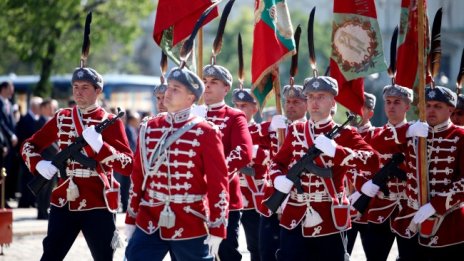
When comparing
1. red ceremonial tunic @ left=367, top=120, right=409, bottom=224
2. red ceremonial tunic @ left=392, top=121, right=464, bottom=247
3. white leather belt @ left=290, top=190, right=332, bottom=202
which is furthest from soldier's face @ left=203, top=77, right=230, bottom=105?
red ceremonial tunic @ left=392, top=121, right=464, bottom=247

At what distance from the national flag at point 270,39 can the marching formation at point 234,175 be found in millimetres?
182

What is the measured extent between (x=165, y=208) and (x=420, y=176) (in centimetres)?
287

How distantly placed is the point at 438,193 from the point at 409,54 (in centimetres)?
168

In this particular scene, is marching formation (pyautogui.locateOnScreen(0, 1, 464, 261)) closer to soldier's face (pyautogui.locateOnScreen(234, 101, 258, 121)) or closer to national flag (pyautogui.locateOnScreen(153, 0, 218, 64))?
national flag (pyautogui.locateOnScreen(153, 0, 218, 64))

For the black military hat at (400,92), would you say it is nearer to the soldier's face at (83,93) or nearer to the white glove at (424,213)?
the white glove at (424,213)

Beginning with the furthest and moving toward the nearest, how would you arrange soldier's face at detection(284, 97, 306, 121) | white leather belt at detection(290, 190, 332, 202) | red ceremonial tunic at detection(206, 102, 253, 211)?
1. soldier's face at detection(284, 97, 306, 121)
2. red ceremonial tunic at detection(206, 102, 253, 211)
3. white leather belt at detection(290, 190, 332, 202)

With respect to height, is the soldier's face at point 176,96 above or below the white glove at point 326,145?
above

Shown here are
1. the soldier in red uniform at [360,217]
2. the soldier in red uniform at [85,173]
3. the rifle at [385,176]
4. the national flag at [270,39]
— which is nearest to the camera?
the soldier in red uniform at [85,173]

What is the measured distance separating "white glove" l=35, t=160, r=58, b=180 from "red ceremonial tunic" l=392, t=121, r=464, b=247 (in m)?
3.33

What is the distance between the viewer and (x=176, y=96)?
7988mm

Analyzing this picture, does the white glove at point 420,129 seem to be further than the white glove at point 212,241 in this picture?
Yes

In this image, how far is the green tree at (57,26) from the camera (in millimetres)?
25438

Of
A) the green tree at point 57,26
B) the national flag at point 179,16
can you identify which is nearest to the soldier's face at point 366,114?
the national flag at point 179,16

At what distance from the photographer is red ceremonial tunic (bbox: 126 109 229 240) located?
7805 mm
